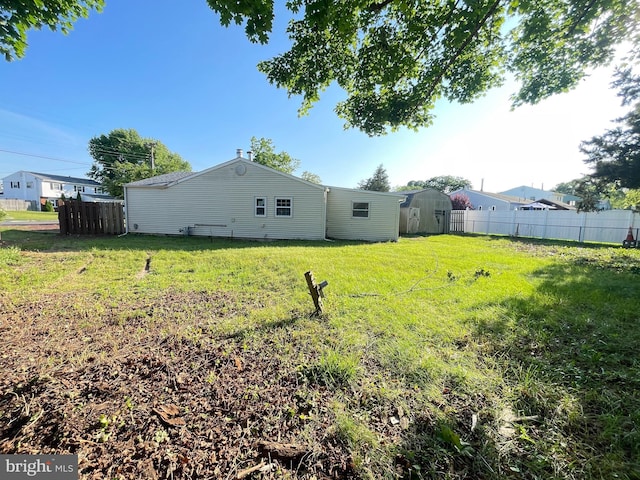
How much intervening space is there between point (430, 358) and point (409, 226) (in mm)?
16475

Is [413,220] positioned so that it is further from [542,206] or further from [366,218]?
[542,206]

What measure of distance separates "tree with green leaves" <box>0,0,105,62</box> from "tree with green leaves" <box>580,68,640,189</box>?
650 inches

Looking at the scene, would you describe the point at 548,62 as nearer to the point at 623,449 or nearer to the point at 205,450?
the point at 623,449


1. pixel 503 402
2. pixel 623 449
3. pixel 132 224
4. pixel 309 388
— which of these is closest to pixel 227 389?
pixel 309 388

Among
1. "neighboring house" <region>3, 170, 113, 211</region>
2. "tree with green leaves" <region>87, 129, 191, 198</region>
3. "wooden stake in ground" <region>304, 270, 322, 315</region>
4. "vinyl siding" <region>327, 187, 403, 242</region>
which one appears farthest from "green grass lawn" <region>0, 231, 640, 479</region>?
"neighboring house" <region>3, 170, 113, 211</region>

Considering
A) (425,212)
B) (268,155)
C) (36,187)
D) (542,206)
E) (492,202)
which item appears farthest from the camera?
(36,187)

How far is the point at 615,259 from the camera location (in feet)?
27.8

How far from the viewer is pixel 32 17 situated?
12.5 ft

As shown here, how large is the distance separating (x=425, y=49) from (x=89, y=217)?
1462cm

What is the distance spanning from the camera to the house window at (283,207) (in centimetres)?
1220

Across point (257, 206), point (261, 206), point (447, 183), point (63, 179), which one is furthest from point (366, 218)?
point (63, 179)

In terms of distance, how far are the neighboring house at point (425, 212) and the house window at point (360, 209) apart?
5979mm

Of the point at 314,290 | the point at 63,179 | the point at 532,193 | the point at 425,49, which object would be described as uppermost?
the point at 63,179

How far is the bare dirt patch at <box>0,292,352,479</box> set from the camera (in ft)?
5.02
